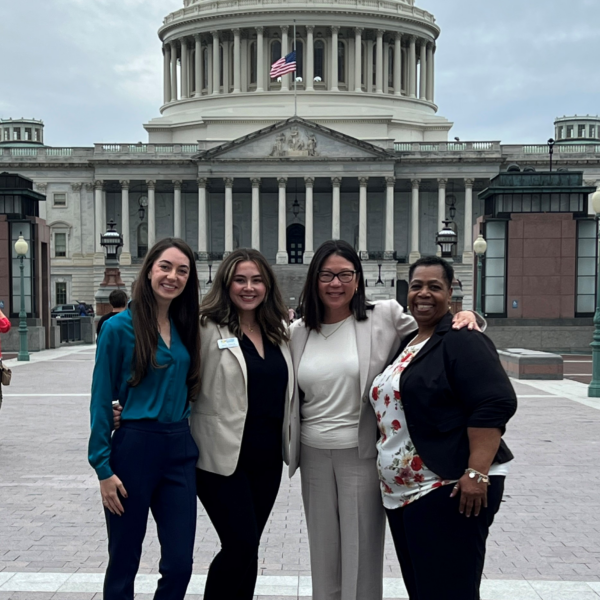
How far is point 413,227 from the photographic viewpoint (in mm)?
76500

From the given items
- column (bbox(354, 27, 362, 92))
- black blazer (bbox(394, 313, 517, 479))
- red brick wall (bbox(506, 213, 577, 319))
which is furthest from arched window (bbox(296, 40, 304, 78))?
black blazer (bbox(394, 313, 517, 479))

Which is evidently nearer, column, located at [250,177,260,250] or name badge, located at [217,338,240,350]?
name badge, located at [217,338,240,350]

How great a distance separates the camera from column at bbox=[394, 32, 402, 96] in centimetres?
9194

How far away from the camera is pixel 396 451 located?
4816 millimetres

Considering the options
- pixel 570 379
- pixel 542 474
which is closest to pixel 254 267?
pixel 542 474

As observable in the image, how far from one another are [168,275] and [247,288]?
1.60ft

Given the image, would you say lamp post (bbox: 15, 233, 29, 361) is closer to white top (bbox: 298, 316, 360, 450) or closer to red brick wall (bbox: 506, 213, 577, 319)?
red brick wall (bbox: 506, 213, 577, 319)

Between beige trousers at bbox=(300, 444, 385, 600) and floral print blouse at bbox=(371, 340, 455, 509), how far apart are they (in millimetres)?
241

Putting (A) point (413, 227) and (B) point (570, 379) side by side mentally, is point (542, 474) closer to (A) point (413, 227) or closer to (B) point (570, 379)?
(B) point (570, 379)

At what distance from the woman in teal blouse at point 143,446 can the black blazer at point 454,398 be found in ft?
4.28

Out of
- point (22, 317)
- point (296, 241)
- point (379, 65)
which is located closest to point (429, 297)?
point (22, 317)

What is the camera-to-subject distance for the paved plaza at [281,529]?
6.53 metres

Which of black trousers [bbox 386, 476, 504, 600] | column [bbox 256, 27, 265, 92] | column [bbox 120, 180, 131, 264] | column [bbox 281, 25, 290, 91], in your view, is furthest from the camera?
column [bbox 256, 27, 265, 92]

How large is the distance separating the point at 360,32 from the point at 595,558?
8866 cm
